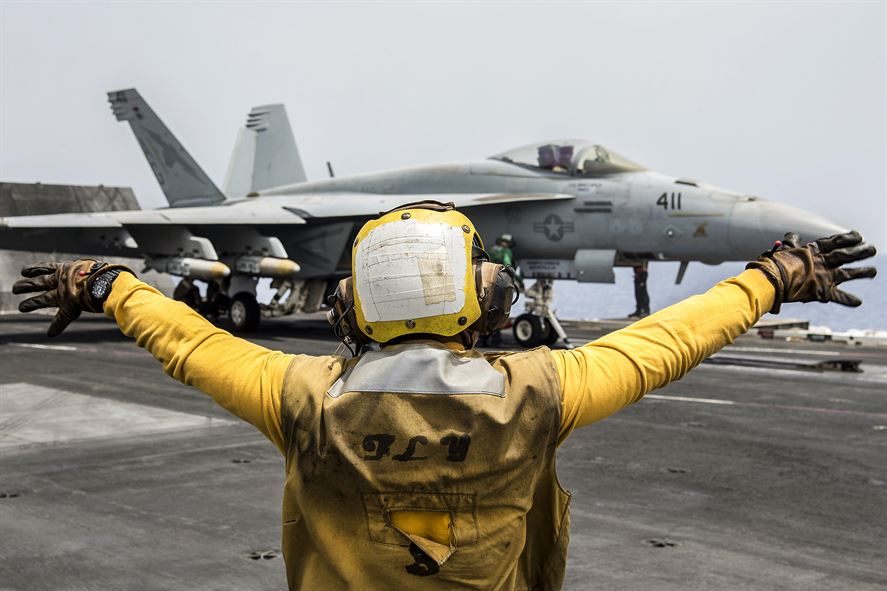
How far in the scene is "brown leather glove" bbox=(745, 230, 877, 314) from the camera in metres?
2.23

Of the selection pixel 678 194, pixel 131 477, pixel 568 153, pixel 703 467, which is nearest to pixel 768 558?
pixel 703 467

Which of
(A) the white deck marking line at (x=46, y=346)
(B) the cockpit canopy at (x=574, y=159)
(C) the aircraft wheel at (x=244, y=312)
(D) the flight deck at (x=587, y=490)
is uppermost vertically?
(B) the cockpit canopy at (x=574, y=159)

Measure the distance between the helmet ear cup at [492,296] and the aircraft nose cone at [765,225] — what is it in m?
14.0

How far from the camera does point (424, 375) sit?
1.99 metres

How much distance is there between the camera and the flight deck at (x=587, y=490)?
→ 500 centimetres

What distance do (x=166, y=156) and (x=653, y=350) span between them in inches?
963

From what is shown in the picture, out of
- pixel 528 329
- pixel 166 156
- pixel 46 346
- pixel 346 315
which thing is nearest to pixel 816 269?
pixel 346 315

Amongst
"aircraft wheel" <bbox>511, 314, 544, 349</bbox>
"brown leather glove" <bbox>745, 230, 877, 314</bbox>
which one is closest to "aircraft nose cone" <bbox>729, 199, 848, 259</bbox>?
"aircraft wheel" <bbox>511, 314, 544, 349</bbox>

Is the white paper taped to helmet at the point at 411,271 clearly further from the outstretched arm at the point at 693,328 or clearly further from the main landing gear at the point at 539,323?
the main landing gear at the point at 539,323

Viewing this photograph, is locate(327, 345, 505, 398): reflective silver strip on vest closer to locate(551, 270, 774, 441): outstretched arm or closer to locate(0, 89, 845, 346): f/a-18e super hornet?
locate(551, 270, 774, 441): outstretched arm

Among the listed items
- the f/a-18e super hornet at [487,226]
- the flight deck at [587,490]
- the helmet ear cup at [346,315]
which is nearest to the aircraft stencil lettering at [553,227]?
the f/a-18e super hornet at [487,226]

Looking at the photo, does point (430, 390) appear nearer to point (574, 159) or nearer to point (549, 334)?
point (549, 334)

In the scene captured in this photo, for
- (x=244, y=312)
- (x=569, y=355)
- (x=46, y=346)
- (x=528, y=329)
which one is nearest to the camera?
(x=569, y=355)

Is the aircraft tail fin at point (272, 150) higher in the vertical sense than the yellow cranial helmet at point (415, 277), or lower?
lower
